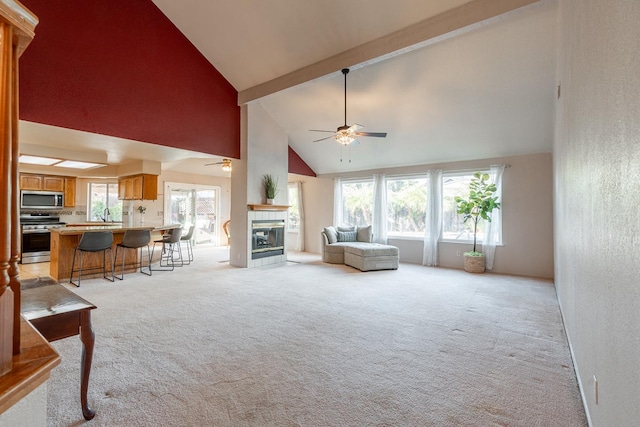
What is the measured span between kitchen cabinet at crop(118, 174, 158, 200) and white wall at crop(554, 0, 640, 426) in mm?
7565

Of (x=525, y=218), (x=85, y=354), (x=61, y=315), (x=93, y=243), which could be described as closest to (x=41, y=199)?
A: (x=93, y=243)

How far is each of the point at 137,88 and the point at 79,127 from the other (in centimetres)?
111

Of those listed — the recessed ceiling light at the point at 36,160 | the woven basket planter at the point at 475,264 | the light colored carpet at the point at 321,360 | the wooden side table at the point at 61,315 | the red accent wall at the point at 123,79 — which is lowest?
the light colored carpet at the point at 321,360

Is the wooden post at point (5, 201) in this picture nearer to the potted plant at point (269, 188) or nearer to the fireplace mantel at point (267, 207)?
the fireplace mantel at point (267, 207)

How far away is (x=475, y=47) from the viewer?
13.7ft

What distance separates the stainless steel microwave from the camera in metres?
6.95

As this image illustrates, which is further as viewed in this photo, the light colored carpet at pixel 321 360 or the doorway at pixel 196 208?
the doorway at pixel 196 208

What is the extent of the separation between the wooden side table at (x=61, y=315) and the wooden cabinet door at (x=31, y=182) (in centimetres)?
730

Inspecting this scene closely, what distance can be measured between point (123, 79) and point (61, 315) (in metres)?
4.34

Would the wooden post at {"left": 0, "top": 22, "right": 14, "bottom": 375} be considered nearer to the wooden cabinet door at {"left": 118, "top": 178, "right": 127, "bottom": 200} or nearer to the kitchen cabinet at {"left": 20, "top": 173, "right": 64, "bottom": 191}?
the wooden cabinet door at {"left": 118, "top": 178, "right": 127, "bottom": 200}

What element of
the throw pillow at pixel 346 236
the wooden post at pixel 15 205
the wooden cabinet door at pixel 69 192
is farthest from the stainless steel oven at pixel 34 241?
the wooden post at pixel 15 205

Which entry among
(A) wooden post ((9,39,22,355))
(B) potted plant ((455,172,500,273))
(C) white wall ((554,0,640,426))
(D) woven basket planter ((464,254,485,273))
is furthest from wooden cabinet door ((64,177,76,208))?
(C) white wall ((554,0,640,426))

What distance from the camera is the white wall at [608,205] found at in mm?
1038

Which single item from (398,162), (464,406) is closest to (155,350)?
(464,406)
